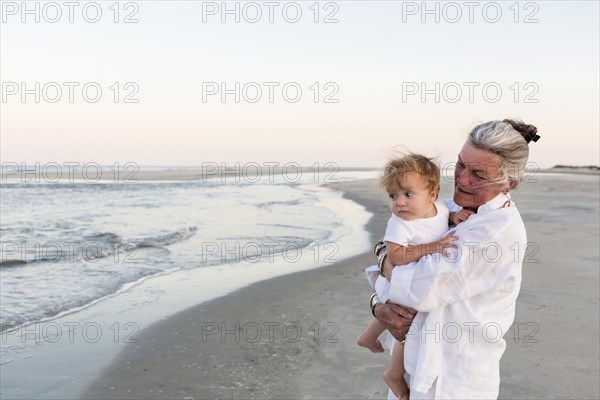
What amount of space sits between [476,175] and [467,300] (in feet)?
1.58

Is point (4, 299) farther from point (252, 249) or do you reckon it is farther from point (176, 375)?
point (252, 249)

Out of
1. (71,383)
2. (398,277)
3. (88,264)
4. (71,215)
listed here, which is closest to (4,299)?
(88,264)

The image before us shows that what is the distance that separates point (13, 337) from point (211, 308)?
2315mm

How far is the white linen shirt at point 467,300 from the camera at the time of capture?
2.03 m

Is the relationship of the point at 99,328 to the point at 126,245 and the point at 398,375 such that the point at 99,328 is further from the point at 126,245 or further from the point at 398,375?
the point at 126,245

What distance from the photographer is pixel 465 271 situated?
2021mm

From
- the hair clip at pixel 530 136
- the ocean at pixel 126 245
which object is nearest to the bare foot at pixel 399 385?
the hair clip at pixel 530 136

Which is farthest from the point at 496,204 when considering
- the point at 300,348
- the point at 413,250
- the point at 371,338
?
the point at 300,348

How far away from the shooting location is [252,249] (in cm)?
1217

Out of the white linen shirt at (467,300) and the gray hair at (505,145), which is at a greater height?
the gray hair at (505,145)

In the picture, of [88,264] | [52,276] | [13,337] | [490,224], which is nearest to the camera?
[490,224]

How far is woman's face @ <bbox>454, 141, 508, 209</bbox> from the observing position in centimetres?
212

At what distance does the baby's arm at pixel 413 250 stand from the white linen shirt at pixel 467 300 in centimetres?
5

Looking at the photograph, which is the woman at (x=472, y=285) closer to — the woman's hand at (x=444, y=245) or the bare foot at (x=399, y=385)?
the woman's hand at (x=444, y=245)
